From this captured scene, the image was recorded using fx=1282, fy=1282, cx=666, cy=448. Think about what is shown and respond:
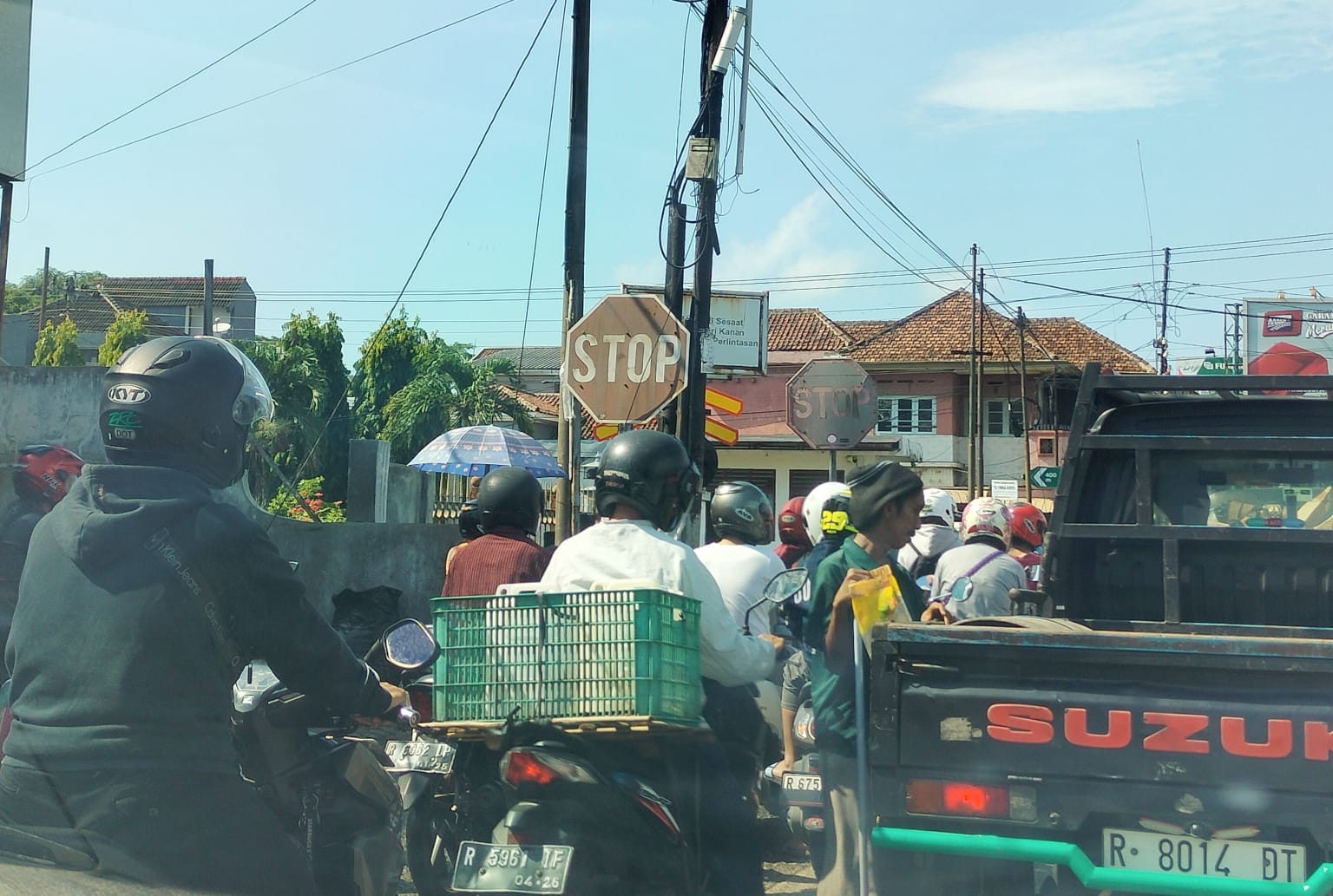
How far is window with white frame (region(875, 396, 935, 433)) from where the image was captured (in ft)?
152

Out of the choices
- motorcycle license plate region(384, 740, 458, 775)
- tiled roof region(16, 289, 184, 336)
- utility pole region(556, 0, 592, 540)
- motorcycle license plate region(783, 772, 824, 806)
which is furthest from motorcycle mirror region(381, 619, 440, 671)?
tiled roof region(16, 289, 184, 336)

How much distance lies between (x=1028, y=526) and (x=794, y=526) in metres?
1.81

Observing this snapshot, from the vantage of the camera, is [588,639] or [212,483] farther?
[588,639]

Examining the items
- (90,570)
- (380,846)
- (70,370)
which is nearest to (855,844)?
(380,846)

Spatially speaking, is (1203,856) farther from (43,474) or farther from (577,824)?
(43,474)

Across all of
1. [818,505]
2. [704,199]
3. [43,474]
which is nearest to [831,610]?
[818,505]

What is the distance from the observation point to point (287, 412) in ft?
114

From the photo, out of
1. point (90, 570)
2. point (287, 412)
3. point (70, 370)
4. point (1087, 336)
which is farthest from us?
point (1087, 336)

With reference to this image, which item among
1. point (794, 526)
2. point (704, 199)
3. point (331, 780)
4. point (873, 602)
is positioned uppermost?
point (704, 199)

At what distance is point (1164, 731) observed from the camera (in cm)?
331

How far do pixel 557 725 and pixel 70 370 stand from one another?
848cm

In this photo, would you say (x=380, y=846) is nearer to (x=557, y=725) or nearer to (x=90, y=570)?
(x=557, y=725)

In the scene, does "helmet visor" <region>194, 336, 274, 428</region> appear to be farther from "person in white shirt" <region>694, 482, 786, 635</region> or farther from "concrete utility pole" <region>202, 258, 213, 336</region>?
"concrete utility pole" <region>202, 258, 213, 336</region>

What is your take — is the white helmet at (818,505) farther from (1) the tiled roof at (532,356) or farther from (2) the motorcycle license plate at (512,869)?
(1) the tiled roof at (532,356)
